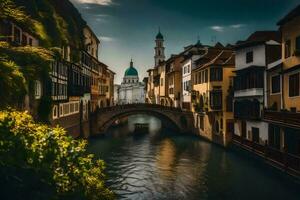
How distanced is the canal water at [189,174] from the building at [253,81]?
10.0 feet

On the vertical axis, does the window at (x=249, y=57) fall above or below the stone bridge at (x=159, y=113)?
above

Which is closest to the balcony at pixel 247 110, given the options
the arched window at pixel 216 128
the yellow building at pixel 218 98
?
the yellow building at pixel 218 98

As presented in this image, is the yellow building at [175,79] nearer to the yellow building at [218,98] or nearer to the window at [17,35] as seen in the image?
the yellow building at [218,98]

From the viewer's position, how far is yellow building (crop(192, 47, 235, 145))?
41.4m

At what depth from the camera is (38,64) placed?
43.8 ft

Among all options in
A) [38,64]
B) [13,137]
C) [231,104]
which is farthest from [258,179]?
[13,137]

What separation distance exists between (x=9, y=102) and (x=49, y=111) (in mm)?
18798

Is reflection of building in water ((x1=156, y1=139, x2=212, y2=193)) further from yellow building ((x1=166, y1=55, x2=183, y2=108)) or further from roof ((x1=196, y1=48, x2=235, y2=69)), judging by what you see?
yellow building ((x1=166, y1=55, x2=183, y2=108))

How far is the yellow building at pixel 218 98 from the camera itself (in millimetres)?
41375

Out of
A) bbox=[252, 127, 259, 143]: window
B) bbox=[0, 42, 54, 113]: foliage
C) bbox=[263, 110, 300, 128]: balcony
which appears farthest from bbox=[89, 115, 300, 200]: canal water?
bbox=[0, 42, 54, 113]: foliage

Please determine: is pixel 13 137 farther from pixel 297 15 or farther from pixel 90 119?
pixel 90 119

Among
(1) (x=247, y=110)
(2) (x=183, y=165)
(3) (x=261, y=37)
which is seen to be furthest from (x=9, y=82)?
(3) (x=261, y=37)

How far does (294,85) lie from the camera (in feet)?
85.5

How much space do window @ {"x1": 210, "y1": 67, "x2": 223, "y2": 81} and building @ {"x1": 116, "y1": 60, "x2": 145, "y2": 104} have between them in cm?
13110
